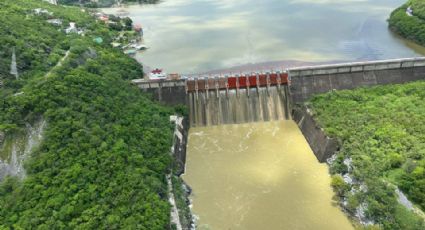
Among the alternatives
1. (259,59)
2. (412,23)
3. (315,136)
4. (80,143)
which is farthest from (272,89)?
(412,23)

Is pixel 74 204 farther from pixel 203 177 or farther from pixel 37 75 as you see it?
pixel 37 75

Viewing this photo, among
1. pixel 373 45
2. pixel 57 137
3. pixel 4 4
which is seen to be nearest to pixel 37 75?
pixel 57 137

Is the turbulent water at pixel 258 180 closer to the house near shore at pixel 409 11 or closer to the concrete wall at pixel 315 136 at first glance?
the concrete wall at pixel 315 136

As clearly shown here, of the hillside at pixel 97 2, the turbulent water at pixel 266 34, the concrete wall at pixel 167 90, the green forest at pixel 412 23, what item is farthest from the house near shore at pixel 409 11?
the hillside at pixel 97 2

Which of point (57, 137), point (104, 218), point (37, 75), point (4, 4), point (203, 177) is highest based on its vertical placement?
point (4, 4)

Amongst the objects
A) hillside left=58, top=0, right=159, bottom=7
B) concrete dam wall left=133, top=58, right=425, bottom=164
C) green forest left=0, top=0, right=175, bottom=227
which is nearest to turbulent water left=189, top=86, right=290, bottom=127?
concrete dam wall left=133, top=58, right=425, bottom=164

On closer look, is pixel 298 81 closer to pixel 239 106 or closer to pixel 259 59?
pixel 239 106
